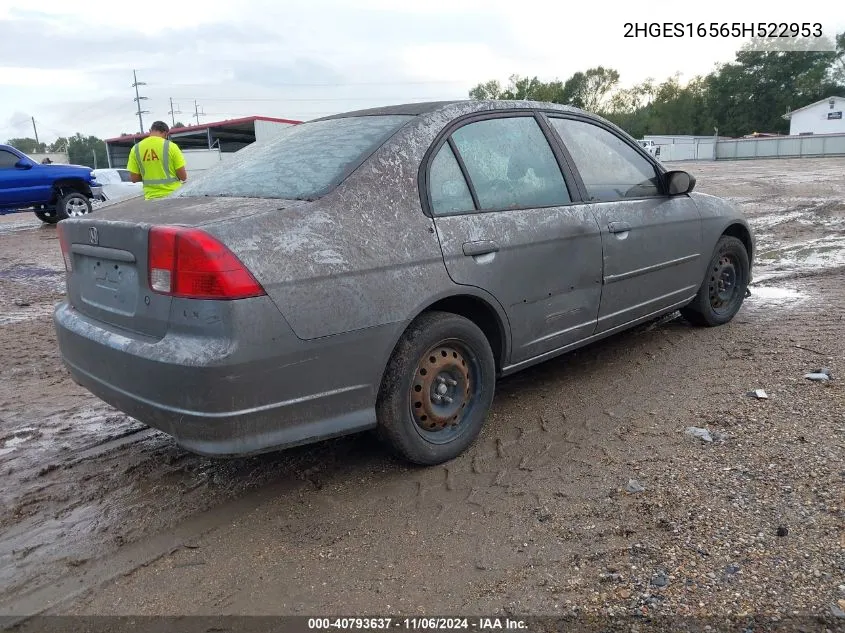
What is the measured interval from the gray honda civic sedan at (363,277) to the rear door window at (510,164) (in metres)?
0.01

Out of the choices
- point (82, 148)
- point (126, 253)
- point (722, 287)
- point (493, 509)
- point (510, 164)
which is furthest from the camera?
point (82, 148)

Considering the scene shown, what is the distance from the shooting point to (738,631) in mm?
2094

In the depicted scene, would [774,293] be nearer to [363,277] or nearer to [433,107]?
[433,107]

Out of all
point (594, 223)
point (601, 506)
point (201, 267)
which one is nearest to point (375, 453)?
point (601, 506)

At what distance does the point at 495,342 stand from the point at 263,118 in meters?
34.0

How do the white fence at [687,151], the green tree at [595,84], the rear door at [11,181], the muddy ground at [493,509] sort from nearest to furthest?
the muddy ground at [493,509], the rear door at [11,181], the white fence at [687,151], the green tree at [595,84]

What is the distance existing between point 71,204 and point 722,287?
1369 cm

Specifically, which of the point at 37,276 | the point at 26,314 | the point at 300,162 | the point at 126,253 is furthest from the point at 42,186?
the point at 126,253

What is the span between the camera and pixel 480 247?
318 centimetres

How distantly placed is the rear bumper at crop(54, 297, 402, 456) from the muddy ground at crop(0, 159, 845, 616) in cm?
45

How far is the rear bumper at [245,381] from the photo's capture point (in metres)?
2.46

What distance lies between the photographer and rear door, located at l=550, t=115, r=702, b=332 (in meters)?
3.92

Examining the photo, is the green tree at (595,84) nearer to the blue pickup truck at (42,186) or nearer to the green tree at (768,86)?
the green tree at (768,86)

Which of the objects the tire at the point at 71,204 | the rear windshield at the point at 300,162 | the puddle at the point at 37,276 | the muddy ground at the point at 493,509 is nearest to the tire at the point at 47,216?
the tire at the point at 71,204
